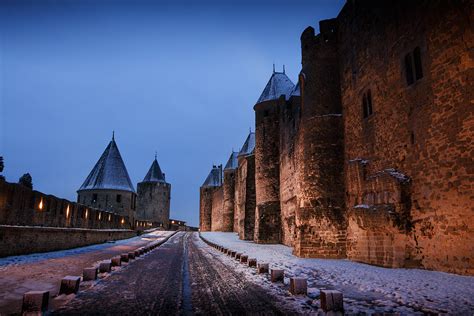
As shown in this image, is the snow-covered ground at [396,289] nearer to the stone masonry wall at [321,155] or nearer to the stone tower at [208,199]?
the stone masonry wall at [321,155]

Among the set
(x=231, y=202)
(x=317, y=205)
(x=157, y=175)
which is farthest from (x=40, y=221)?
(x=157, y=175)

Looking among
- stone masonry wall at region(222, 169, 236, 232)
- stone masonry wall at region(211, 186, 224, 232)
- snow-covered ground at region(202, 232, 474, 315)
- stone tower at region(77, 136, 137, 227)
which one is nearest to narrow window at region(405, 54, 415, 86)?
snow-covered ground at region(202, 232, 474, 315)

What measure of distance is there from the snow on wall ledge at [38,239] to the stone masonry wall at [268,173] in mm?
10581

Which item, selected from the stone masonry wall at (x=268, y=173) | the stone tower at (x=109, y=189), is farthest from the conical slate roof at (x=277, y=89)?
the stone tower at (x=109, y=189)

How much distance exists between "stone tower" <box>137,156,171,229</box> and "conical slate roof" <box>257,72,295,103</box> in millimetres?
39175

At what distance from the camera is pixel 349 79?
537 inches

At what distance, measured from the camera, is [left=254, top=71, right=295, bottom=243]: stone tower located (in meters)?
22.0

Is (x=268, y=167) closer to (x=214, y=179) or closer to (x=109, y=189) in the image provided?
(x=109, y=189)

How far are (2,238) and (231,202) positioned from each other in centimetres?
2982

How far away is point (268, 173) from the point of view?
23641 mm

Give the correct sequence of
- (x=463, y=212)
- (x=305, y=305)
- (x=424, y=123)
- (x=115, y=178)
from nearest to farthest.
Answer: (x=305, y=305) < (x=463, y=212) < (x=424, y=123) < (x=115, y=178)

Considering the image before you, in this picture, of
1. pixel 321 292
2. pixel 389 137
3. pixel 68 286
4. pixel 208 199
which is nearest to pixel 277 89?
pixel 389 137

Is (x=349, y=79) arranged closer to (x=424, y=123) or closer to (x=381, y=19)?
(x=381, y=19)

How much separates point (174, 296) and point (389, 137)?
822cm
